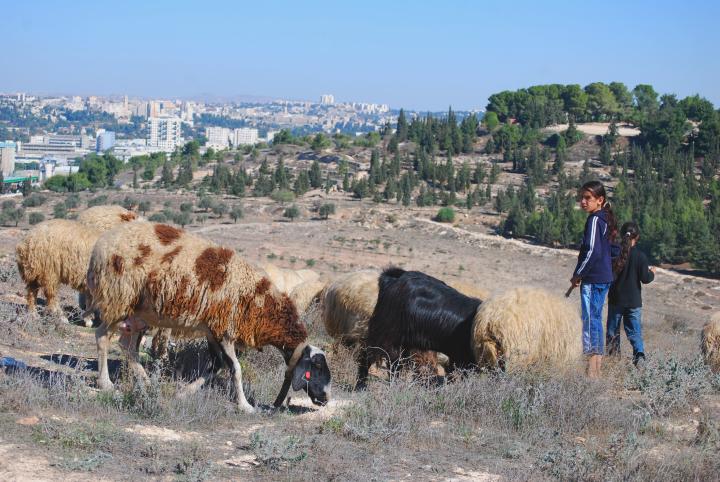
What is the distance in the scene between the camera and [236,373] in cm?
708

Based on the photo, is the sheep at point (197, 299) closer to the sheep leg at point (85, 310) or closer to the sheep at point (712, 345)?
the sheep leg at point (85, 310)

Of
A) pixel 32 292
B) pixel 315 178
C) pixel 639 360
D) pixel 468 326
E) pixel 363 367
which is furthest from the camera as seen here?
pixel 315 178

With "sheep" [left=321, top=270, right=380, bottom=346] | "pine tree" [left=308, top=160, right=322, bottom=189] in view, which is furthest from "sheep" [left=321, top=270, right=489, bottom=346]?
"pine tree" [left=308, top=160, right=322, bottom=189]

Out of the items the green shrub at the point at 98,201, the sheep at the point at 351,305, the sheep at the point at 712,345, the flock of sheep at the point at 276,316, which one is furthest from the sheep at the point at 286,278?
the green shrub at the point at 98,201

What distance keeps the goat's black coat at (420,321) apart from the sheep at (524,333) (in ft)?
0.79

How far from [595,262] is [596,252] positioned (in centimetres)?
10

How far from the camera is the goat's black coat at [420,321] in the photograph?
7906mm

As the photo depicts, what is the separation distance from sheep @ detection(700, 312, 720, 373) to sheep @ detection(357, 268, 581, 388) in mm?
2324

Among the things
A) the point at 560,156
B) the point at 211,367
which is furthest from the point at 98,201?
the point at 211,367

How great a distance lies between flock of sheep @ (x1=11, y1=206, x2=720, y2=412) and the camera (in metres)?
7.11

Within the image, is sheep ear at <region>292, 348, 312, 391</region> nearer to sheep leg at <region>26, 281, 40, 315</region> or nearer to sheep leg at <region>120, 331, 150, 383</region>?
sheep leg at <region>120, 331, 150, 383</region>

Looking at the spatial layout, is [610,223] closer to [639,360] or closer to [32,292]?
[639,360]

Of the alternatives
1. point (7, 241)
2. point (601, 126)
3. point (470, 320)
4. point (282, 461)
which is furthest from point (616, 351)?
point (601, 126)

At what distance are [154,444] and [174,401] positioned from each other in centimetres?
81
